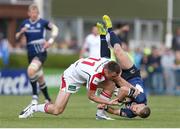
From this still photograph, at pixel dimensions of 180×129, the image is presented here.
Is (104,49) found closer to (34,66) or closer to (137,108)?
(137,108)

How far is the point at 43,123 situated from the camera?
601 inches

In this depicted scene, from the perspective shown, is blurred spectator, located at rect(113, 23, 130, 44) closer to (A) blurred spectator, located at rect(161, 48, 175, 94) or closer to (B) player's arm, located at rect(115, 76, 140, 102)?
(A) blurred spectator, located at rect(161, 48, 175, 94)

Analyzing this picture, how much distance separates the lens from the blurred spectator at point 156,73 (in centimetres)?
3161

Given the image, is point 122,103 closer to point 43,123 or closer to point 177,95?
A: point 43,123

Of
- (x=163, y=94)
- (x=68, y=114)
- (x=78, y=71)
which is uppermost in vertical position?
(x=78, y=71)

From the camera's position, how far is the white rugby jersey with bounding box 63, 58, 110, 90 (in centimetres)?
1534

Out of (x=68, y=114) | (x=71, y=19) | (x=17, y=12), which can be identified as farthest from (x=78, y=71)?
(x=17, y=12)

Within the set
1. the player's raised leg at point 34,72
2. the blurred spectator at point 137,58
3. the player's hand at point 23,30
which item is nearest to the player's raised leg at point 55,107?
the player's raised leg at point 34,72

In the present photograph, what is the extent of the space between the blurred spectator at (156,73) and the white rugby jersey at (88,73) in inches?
624

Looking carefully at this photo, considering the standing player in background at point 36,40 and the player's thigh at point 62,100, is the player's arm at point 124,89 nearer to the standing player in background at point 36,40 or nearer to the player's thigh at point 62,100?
the player's thigh at point 62,100

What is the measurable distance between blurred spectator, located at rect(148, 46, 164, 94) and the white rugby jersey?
624 inches

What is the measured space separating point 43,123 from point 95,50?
10.2 metres

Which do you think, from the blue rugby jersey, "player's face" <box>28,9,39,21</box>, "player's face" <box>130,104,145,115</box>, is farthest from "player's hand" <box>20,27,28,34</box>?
"player's face" <box>130,104,145,115</box>

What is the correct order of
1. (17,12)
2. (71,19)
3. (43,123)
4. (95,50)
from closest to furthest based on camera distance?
(43,123) < (95,50) < (71,19) < (17,12)
